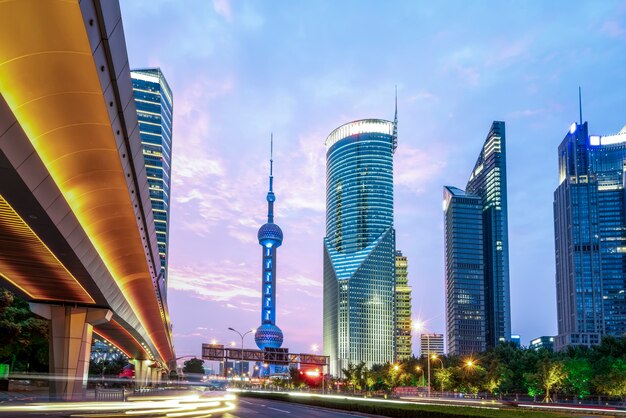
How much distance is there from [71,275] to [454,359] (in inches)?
4098

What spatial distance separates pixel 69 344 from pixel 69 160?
27861 millimetres

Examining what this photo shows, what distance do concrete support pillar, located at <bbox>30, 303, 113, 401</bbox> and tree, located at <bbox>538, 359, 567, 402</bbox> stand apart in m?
54.9

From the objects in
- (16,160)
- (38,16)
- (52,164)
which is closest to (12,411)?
(52,164)

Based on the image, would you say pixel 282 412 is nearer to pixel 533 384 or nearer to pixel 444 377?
pixel 533 384

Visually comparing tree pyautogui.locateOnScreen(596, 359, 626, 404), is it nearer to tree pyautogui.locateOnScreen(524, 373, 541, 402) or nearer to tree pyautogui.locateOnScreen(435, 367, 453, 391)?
tree pyautogui.locateOnScreen(524, 373, 541, 402)

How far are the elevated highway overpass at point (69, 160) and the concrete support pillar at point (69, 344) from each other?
6.6 inches

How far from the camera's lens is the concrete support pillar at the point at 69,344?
148ft

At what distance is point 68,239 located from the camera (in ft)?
92.3

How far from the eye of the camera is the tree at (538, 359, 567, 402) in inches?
3123

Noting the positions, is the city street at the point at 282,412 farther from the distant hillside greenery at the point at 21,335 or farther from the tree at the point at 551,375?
the tree at the point at 551,375

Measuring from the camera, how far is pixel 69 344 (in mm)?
46312

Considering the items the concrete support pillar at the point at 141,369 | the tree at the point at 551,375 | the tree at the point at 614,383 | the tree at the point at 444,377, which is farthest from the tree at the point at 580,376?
the concrete support pillar at the point at 141,369

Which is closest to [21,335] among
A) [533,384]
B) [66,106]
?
[66,106]

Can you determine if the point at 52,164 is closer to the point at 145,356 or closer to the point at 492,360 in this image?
the point at 492,360
